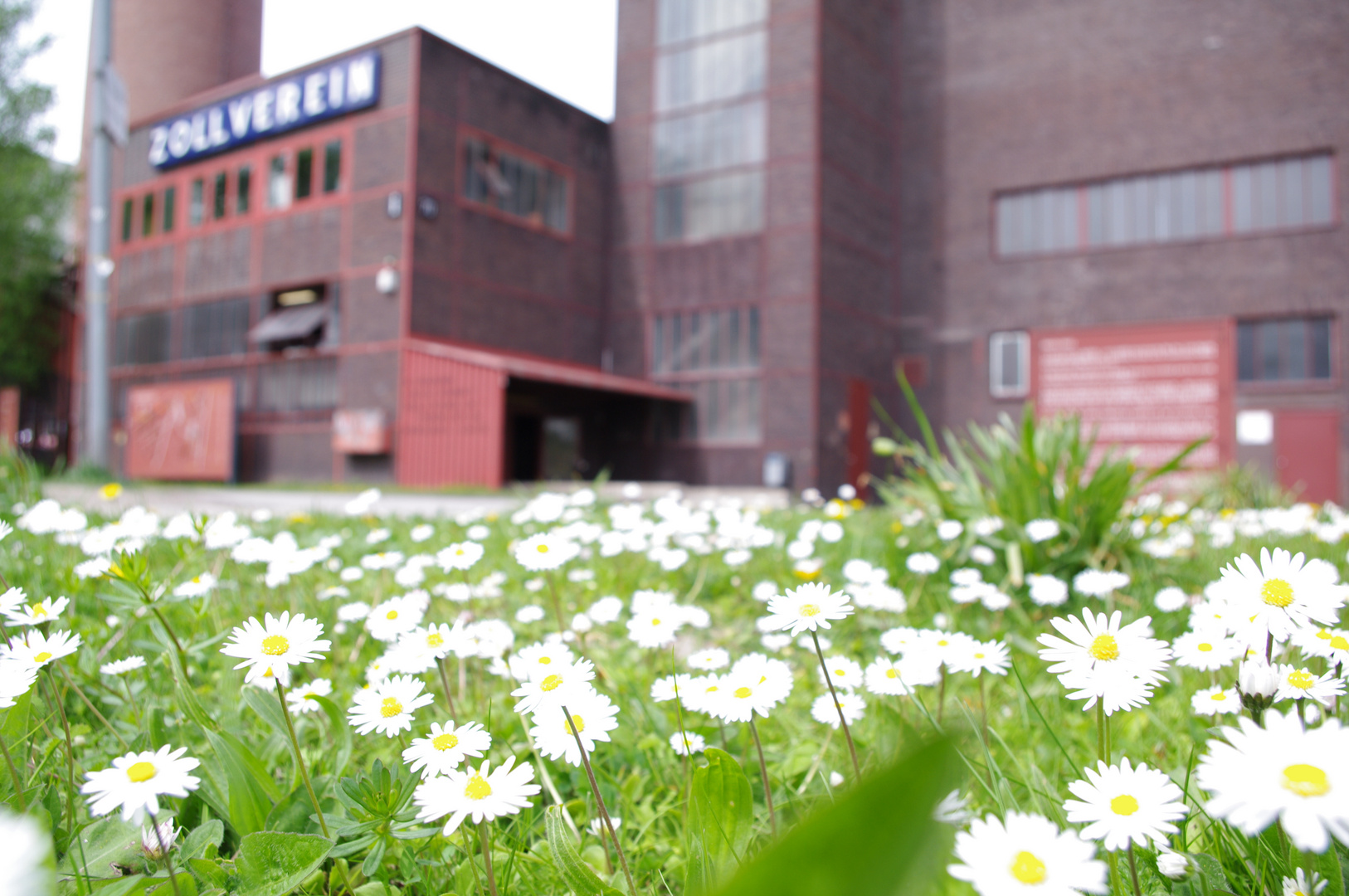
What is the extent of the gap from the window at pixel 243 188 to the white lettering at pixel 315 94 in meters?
2.25

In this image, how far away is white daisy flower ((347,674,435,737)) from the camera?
1.03 m

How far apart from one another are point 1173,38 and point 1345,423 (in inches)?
351

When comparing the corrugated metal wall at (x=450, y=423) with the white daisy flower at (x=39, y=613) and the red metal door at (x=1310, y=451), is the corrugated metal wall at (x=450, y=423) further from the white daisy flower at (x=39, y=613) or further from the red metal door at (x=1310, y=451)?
the red metal door at (x=1310, y=451)

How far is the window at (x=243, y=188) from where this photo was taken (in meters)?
19.0

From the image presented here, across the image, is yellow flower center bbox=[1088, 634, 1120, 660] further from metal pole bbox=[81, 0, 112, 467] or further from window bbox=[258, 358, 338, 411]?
window bbox=[258, 358, 338, 411]

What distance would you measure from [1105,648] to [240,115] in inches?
870

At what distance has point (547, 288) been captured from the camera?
19.2 metres

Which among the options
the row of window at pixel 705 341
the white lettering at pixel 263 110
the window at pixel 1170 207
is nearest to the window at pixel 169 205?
the white lettering at pixel 263 110

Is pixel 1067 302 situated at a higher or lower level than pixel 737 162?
lower

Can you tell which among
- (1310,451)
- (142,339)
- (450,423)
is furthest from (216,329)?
(1310,451)

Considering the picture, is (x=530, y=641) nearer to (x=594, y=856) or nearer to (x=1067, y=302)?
(x=594, y=856)

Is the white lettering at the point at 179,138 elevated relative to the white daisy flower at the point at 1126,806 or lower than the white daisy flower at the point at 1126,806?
elevated

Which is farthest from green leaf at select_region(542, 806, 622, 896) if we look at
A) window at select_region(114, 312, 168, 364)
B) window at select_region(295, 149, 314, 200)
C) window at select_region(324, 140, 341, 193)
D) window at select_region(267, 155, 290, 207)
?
window at select_region(114, 312, 168, 364)

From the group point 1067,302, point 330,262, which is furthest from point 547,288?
point 1067,302
